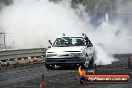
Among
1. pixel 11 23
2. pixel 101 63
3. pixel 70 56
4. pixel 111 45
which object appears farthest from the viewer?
pixel 111 45

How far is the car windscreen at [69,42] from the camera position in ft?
69.8

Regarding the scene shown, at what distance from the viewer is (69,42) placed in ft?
70.3

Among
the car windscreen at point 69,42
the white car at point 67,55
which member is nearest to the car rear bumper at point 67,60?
the white car at point 67,55

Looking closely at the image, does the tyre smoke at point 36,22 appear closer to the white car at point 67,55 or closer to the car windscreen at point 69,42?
the car windscreen at point 69,42

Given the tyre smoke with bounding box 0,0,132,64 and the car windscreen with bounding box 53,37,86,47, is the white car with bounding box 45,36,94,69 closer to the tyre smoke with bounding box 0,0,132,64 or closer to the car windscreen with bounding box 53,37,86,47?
the car windscreen with bounding box 53,37,86,47

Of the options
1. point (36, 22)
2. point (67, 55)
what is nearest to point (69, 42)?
point (67, 55)

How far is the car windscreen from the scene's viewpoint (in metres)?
21.3

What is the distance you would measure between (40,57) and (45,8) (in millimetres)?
10845

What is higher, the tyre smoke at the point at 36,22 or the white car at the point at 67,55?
the tyre smoke at the point at 36,22

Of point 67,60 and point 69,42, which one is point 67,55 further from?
point 69,42

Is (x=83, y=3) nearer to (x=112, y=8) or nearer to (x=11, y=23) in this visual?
(x=112, y=8)

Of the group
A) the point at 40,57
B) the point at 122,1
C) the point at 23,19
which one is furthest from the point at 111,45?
the point at 40,57

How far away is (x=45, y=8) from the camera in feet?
123

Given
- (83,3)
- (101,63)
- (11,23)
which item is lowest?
(101,63)
